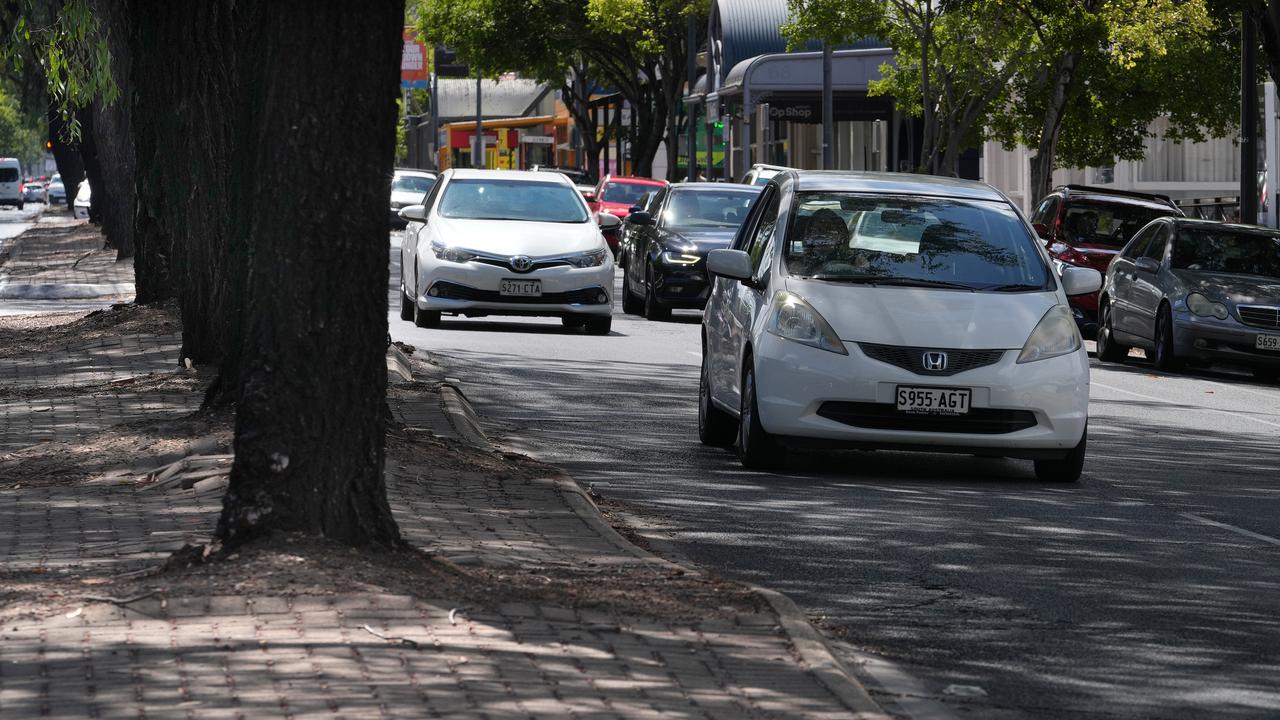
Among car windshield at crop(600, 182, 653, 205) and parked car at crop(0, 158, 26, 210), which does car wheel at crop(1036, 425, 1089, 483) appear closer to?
car windshield at crop(600, 182, 653, 205)

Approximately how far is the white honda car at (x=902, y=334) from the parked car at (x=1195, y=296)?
8.84m

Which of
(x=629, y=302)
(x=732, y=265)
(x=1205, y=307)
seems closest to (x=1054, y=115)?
(x=629, y=302)

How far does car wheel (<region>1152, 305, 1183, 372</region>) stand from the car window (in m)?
9.18

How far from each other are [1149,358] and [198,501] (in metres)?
14.7

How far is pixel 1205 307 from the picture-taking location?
21.0 m

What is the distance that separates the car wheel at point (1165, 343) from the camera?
21250 millimetres

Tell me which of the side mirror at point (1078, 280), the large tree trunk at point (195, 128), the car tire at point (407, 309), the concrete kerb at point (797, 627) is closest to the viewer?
the concrete kerb at point (797, 627)

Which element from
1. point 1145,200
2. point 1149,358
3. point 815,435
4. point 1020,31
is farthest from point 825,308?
point 1020,31

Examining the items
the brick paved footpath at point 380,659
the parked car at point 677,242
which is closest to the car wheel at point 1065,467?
the brick paved footpath at point 380,659

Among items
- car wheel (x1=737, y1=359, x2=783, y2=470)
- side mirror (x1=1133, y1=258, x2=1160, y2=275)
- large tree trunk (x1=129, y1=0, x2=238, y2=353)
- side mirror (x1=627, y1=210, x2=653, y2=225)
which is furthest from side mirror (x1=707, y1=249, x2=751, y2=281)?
side mirror (x1=627, y1=210, x2=653, y2=225)

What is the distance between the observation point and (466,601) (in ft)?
22.3

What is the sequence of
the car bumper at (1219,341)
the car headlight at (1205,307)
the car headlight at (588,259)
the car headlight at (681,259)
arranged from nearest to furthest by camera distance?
the car bumper at (1219,341) → the car headlight at (1205,307) → the car headlight at (588,259) → the car headlight at (681,259)

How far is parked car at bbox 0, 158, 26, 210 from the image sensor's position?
364ft

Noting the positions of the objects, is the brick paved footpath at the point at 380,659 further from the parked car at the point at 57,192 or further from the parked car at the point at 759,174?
the parked car at the point at 57,192
